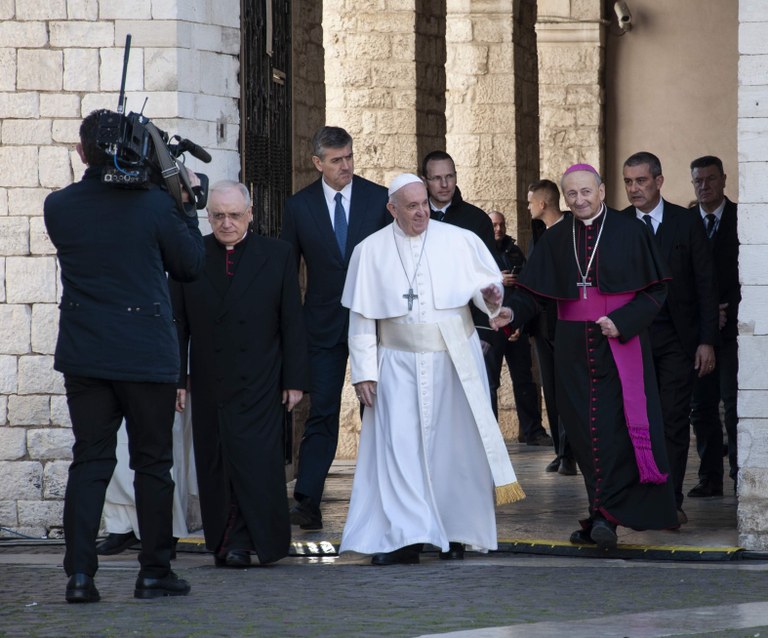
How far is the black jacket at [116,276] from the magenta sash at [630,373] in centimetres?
234

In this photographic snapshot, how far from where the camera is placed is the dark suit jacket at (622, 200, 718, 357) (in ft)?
31.3

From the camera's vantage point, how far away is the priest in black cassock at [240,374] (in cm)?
808

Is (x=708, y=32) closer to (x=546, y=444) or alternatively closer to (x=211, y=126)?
(x=546, y=444)

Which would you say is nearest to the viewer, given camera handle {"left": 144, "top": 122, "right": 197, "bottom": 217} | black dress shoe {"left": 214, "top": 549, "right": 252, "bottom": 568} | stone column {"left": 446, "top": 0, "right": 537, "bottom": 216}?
camera handle {"left": 144, "top": 122, "right": 197, "bottom": 217}

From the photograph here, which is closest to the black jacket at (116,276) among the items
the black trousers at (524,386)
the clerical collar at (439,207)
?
the clerical collar at (439,207)

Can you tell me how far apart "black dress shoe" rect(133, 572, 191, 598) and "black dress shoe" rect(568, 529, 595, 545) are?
2220 millimetres

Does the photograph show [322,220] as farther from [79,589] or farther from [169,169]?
[79,589]

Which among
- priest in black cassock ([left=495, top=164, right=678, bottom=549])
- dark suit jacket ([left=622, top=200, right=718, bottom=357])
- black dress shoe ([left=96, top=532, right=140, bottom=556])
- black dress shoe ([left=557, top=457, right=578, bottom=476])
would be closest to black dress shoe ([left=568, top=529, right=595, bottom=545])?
priest in black cassock ([left=495, top=164, right=678, bottom=549])

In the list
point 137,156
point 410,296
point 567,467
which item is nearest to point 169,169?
point 137,156

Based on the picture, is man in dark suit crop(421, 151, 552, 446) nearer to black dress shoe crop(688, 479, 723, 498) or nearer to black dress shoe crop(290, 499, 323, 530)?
black dress shoe crop(290, 499, 323, 530)

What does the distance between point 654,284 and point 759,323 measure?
59cm

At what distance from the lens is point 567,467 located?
480 inches

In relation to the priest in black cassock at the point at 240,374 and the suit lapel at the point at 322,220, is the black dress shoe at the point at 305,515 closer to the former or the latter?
the priest in black cassock at the point at 240,374

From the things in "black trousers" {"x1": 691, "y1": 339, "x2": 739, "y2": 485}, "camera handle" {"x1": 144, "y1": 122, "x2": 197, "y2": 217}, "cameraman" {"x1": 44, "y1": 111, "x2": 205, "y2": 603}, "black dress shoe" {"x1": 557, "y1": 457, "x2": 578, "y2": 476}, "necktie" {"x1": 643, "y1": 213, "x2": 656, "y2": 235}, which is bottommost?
"black dress shoe" {"x1": 557, "y1": 457, "x2": 578, "y2": 476}
